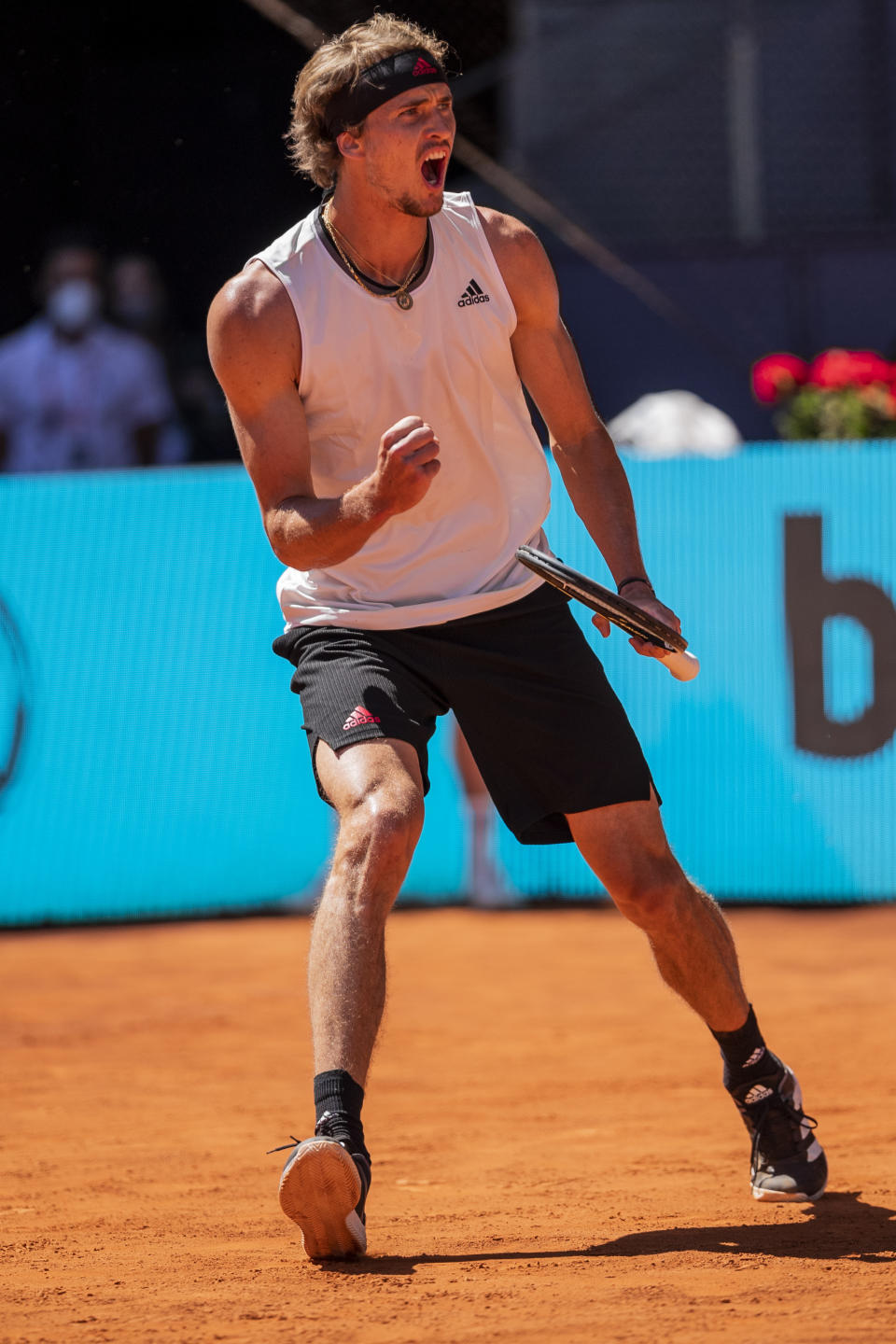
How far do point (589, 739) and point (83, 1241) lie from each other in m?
1.31

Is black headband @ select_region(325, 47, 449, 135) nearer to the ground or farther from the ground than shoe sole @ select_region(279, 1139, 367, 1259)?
farther from the ground

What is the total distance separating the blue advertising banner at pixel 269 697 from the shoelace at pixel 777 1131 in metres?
3.82

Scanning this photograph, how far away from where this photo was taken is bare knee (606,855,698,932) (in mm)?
3641

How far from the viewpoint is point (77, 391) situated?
927cm

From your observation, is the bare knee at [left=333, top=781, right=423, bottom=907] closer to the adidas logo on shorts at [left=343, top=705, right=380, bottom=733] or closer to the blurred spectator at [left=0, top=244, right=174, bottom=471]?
the adidas logo on shorts at [left=343, top=705, right=380, bottom=733]

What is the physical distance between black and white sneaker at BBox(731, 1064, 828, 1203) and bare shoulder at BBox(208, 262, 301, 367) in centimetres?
168

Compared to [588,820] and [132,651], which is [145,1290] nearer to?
[588,820]

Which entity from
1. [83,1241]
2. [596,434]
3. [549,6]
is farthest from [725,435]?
[83,1241]

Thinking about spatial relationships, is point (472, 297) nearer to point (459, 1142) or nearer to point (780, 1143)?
point (780, 1143)

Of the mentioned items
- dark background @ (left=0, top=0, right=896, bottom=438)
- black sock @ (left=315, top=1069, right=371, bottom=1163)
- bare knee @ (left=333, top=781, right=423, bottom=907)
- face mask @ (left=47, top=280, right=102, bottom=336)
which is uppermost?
dark background @ (left=0, top=0, right=896, bottom=438)

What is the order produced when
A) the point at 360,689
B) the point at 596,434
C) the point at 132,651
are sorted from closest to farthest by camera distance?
1. the point at 360,689
2. the point at 596,434
3. the point at 132,651

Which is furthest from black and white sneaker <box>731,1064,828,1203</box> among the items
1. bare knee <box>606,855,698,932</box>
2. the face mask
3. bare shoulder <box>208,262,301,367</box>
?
the face mask

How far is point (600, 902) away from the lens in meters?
7.81

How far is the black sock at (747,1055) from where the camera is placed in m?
3.79
